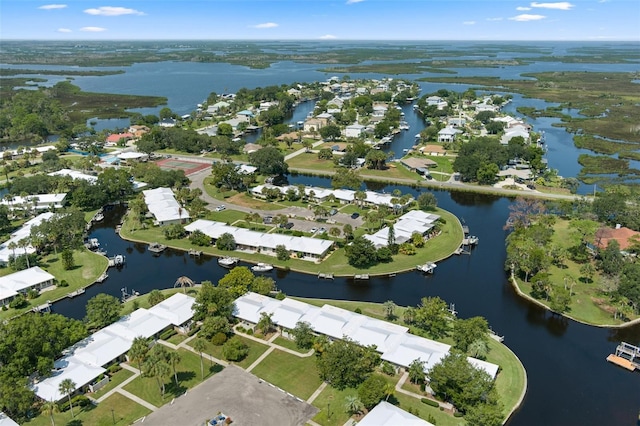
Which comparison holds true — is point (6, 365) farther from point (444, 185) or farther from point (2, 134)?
point (2, 134)

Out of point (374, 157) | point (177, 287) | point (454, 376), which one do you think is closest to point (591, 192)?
point (374, 157)

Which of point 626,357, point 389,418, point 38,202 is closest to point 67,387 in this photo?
point 389,418

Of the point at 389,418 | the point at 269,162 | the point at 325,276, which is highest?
the point at 269,162

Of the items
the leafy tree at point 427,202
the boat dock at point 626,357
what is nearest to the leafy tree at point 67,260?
the leafy tree at point 427,202

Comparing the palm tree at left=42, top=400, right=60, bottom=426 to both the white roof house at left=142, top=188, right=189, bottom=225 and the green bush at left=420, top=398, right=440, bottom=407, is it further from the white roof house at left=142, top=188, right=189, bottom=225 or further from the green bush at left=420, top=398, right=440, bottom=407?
the white roof house at left=142, top=188, right=189, bottom=225

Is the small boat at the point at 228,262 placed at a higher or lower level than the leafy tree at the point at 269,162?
lower

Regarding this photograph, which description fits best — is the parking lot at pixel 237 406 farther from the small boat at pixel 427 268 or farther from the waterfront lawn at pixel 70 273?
the small boat at pixel 427 268

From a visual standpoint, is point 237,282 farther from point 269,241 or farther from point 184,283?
point 269,241

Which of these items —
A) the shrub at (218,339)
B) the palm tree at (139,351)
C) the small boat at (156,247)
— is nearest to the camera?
the palm tree at (139,351)
